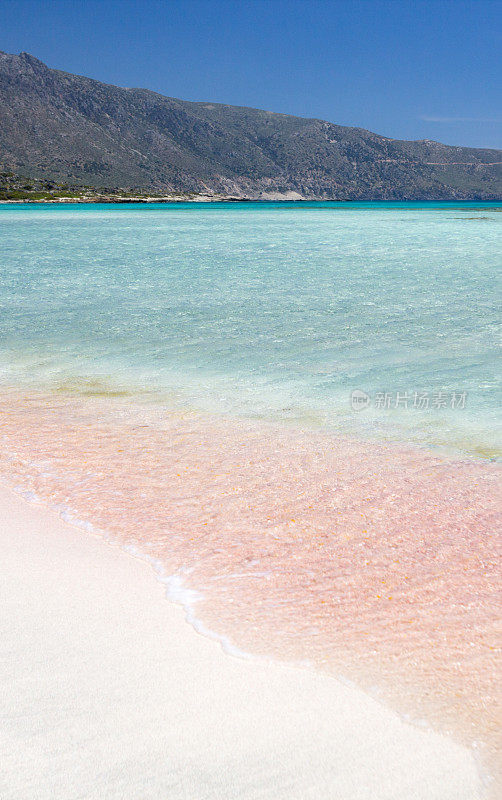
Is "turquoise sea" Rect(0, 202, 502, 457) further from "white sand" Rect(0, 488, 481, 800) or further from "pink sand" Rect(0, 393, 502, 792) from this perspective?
"white sand" Rect(0, 488, 481, 800)

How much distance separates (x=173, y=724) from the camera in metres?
2.78

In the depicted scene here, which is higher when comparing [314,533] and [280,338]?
[280,338]

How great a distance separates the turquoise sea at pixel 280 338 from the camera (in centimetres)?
777

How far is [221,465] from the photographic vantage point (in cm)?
582

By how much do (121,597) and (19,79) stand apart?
743 feet

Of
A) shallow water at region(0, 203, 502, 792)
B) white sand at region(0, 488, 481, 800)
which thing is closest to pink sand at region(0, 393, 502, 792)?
shallow water at region(0, 203, 502, 792)

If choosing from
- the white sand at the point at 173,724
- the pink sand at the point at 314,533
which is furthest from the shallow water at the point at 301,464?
the white sand at the point at 173,724

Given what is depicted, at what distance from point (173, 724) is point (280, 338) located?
931 centimetres

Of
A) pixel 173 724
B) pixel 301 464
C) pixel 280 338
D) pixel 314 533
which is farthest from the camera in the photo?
pixel 280 338

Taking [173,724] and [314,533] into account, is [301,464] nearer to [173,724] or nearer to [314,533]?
[314,533]

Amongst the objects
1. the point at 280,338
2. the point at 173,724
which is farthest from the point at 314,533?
the point at 280,338

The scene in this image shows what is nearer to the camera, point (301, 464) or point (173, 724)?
point (173, 724)

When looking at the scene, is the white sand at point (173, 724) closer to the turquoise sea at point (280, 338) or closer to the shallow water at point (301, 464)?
the shallow water at point (301, 464)

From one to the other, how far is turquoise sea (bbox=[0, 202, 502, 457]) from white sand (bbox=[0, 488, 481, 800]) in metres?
3.93
